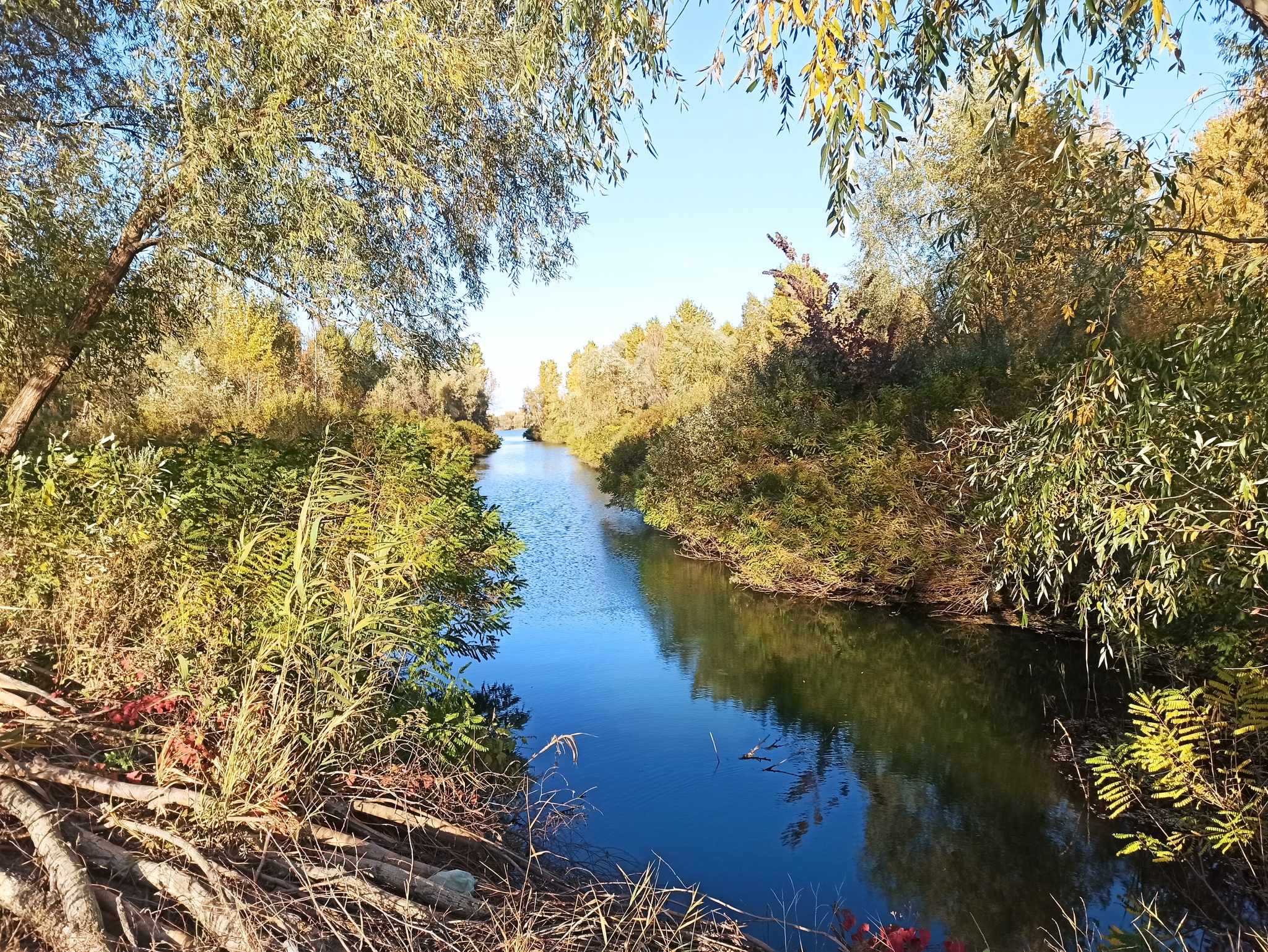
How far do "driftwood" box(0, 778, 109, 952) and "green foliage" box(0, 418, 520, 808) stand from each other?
0.52 meters

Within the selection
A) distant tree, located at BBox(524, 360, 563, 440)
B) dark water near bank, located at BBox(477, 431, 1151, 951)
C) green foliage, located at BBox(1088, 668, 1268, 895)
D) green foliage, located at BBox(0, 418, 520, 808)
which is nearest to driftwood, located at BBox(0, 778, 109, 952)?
green foliage, located at BBox(0, 418, 520, 808)

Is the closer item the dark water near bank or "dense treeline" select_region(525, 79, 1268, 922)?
"dense treeline" select_region(525, 79, 1268, 922)

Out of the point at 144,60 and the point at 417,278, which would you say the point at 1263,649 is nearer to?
the point at 417,278

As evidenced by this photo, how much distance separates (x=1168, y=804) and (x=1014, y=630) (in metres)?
5.17

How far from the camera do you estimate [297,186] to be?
6238 mm

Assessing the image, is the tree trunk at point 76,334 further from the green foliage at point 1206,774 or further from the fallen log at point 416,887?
the green foliage at point 1206,774

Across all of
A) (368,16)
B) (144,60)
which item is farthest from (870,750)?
(144,60)

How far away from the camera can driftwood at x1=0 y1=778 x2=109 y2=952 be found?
7.70ft

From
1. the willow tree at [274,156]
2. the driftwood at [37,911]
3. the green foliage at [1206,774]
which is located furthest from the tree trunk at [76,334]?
the green foliage at [1206,774]

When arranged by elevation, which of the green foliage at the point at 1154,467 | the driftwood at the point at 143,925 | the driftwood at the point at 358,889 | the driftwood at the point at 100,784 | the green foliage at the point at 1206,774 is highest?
the green foliage at the point at 1154,467

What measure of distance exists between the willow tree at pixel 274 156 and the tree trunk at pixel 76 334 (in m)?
0.02

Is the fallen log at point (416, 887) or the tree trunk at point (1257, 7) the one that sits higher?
the tree trunk at point (1257, 7)

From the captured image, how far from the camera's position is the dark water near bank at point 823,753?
5.08m

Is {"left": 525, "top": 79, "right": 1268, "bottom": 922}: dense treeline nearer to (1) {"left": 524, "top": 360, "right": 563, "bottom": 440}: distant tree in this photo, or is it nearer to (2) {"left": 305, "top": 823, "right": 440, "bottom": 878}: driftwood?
(2) {"left": 305, "top": 823, "right": 440, "bottom": 878}: driftwood
